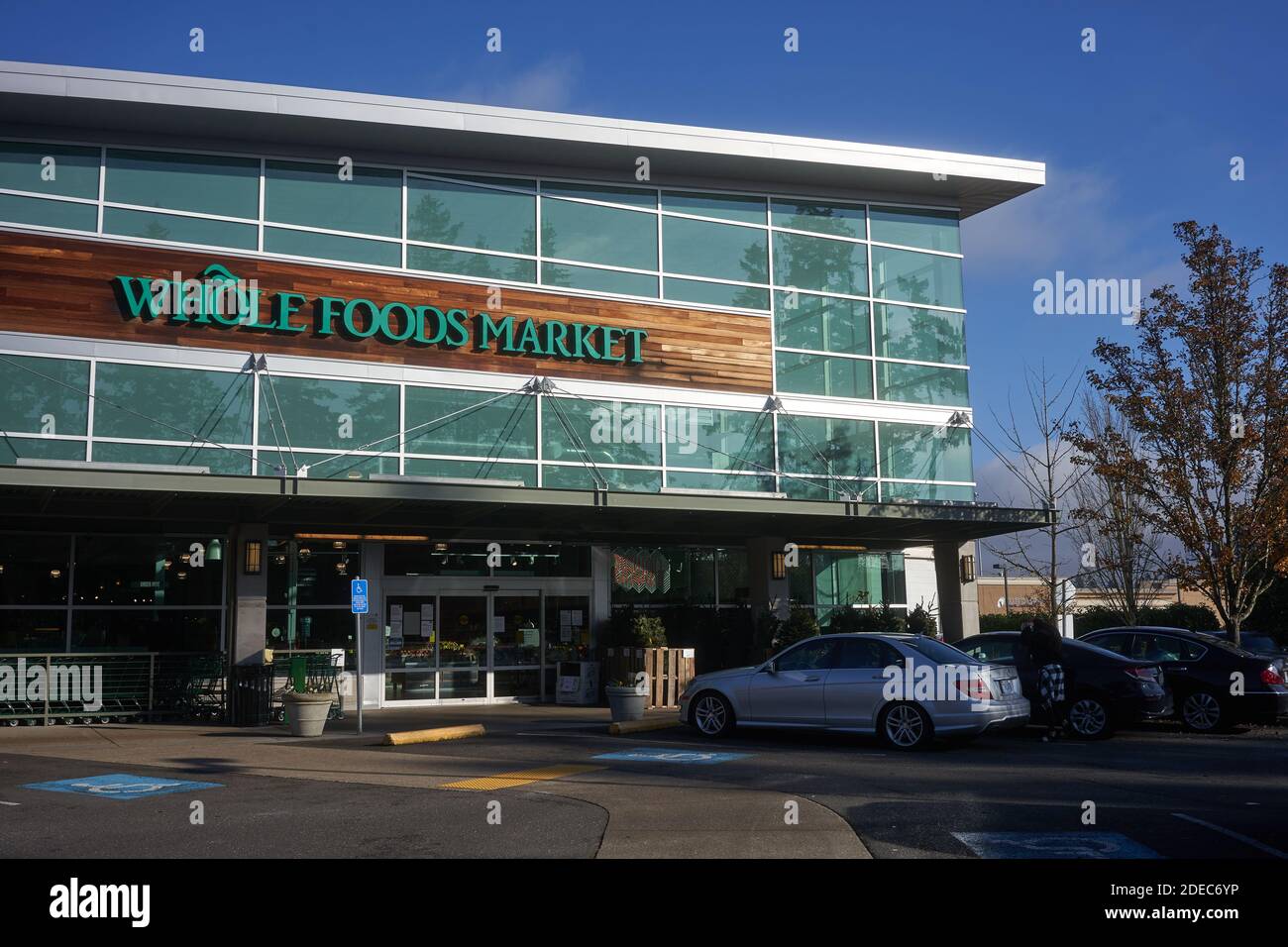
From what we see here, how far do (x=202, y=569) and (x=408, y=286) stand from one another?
6.04 metres

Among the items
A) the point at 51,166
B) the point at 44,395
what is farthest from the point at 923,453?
the point at 51,166

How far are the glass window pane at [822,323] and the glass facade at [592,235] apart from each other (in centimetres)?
3

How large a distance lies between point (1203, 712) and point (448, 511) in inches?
477

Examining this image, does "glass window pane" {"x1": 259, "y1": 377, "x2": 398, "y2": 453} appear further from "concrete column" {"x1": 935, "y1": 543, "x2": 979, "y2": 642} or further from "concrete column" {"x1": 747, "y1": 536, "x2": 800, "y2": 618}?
"concrete column" {"x1": 935, "y1": 543, "x2": 979, "y2": 642}

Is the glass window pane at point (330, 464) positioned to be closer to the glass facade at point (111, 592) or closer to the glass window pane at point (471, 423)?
the glass window pane at point (471, 423)

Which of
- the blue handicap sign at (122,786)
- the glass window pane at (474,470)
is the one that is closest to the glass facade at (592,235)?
the glass window pane at (474,470)

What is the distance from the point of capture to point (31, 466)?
1620 centimetres

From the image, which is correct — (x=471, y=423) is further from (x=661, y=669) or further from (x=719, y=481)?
(x=661, y=669)

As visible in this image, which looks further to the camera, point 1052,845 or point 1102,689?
point 1102,689

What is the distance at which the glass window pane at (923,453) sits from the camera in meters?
24.5

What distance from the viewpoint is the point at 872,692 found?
49.3 feet

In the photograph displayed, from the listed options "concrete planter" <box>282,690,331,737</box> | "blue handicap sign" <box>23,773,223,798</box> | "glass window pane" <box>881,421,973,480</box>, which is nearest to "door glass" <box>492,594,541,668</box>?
"concrete planter" <box>282,690,331,737</box>

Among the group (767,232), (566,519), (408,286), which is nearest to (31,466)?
(408,286)
